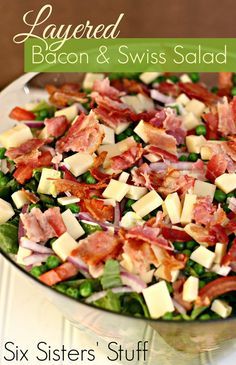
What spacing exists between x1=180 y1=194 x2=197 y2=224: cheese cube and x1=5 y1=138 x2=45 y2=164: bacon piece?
69 cm

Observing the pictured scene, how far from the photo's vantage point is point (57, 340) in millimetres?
2852

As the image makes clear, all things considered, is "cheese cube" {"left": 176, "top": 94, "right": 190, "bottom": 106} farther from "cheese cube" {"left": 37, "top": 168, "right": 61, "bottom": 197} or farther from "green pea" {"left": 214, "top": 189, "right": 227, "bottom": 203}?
"cheese cube" {"left": 37, "top": 168, "right": 61, "bottom": 197}

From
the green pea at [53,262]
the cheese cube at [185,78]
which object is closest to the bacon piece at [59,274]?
the green pea at [53,262]

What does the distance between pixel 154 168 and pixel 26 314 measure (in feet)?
2.71

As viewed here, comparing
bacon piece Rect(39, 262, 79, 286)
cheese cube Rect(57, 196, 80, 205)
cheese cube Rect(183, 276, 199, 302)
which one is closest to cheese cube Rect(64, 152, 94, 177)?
cheese cube Rect(57, 196, 80, 205)

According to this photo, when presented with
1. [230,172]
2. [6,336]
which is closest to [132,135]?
[230,172]

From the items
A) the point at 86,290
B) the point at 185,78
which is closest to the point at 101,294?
the point at 86,290

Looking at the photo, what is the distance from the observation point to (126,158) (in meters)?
2.88

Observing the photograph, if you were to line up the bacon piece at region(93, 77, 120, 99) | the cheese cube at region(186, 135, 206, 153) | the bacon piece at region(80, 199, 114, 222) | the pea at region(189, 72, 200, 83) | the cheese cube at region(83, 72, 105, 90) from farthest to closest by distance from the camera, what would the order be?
the pea at region(189, 72, 200, 83) → the cheese cube at region(83, 72, 105, 90) → the bacon piece at region(93, 77, 120, 99) → the cheese cube at region(186, 135, 206, 153) → the bacon piece at region(80, 199, 114, 222)

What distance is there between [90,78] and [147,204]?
3.24ft

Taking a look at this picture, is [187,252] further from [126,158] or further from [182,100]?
[182,100]

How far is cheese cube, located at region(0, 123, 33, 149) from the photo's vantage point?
3.06 m

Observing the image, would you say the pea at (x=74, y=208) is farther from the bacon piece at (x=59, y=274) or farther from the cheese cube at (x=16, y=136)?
the cheese cube at (x=16, y=136)

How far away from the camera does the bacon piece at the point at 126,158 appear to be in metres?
2.87
